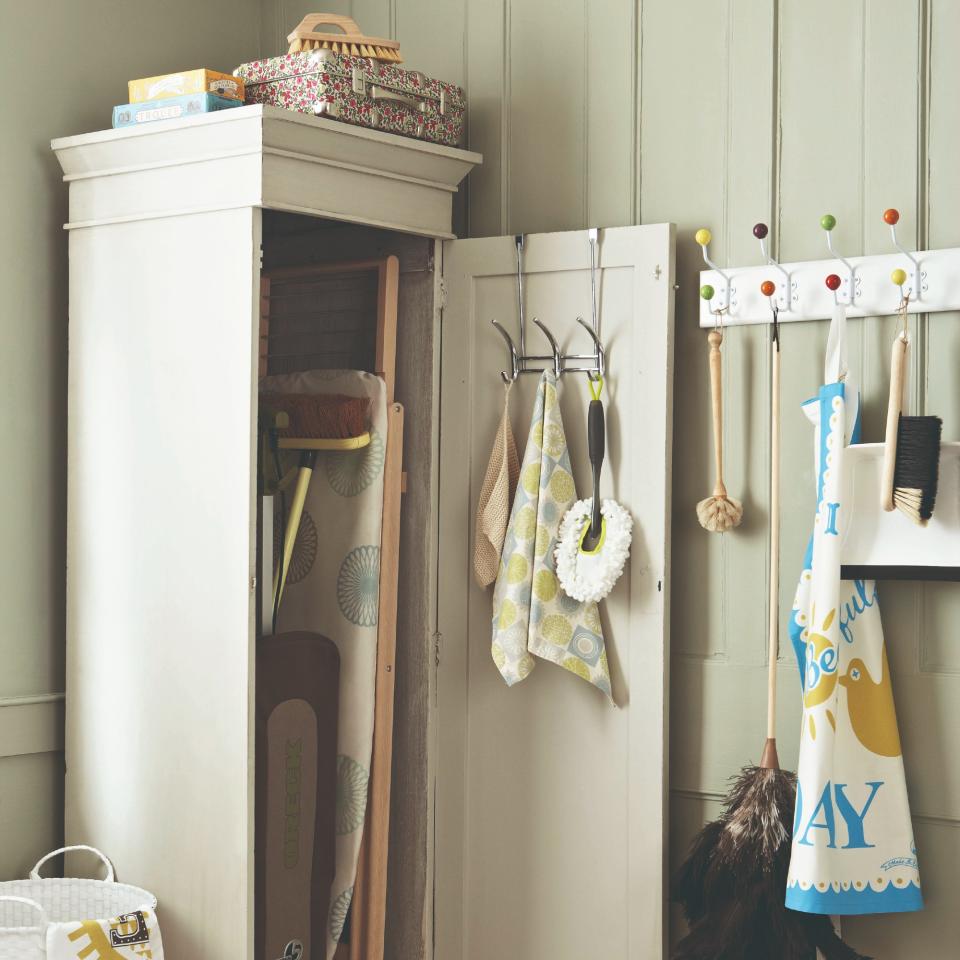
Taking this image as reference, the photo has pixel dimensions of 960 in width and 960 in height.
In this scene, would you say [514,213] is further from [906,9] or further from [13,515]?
[13,515]

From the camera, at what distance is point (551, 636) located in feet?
7.94

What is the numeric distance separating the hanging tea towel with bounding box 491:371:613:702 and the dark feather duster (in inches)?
13.8

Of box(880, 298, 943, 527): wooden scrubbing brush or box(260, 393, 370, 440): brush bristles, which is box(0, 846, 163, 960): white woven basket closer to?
box(260, 393, 370, 440): brush bristles

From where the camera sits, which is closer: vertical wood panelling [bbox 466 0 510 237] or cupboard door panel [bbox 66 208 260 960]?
cupboard door panel [bbox 66 208 260 960]

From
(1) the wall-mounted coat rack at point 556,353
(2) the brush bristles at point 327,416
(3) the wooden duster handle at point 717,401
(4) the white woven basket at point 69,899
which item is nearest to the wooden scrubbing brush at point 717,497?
(3) the wooden duster handle at point 717,401

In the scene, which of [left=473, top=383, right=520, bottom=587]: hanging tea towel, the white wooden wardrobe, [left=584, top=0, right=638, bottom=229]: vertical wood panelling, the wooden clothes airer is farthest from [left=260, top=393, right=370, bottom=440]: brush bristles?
[left=584, top=0, right=638, bottom=229]: vertical wood panelling

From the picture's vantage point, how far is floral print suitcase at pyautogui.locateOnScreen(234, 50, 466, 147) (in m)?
2.30

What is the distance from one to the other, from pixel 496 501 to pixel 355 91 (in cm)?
84

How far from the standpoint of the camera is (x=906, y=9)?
2217mm

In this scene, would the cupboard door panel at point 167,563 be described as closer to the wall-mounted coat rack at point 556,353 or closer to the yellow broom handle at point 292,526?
the yellow broom handle at point 292,526

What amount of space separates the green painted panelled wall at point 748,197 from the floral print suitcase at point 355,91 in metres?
0.24

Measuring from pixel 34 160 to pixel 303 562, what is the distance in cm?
100

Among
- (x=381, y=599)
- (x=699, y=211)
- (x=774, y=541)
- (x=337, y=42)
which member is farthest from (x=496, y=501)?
(x=337, y=42)

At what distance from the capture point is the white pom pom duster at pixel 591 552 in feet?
7.73
